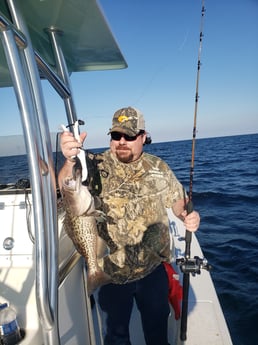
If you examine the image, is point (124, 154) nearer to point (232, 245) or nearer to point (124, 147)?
point (124, 147)

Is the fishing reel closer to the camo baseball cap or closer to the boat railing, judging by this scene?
the camo baseball cap

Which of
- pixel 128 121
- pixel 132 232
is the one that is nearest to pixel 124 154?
pixel 128 121

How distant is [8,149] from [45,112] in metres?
1.75

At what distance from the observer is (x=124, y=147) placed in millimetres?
2453

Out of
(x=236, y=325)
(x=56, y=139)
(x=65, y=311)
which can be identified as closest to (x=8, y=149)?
(x=56, y=139)

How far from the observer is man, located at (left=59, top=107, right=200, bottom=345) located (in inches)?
94.9

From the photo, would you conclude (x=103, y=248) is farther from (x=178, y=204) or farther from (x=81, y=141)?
(x=81, y=141)

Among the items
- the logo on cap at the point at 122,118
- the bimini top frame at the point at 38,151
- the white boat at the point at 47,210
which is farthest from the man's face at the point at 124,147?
the bimini top frame at the point at 38,151

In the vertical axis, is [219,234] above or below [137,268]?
below

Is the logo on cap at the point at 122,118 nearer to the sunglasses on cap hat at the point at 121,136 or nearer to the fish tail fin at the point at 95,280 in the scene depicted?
the sunglasses on cap hat at the point at 121,136

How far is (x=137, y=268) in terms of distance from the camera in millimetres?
2424

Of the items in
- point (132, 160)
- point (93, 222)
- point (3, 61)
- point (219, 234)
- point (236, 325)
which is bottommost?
point (236, 325)

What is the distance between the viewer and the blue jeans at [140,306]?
96.0 inches

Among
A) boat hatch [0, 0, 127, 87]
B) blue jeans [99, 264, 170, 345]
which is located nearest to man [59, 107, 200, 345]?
blue jeans [99, 264, 170, 345]
